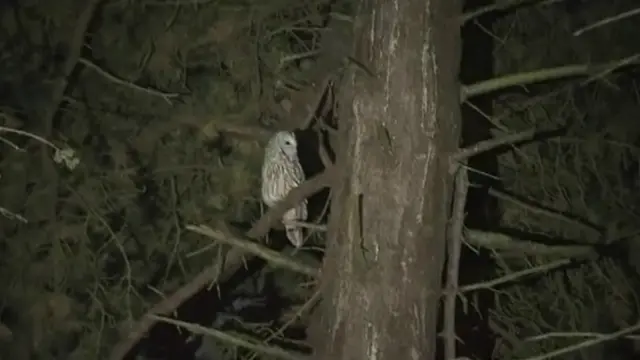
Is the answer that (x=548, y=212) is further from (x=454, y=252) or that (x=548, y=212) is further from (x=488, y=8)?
(x=488, y=8)

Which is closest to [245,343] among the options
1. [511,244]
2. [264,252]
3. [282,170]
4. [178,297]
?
[264,252]

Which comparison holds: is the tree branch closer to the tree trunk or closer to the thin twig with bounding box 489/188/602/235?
the tree trunk


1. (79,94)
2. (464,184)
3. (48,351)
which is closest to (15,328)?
(48,351)

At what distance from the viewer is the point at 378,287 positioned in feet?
7.54

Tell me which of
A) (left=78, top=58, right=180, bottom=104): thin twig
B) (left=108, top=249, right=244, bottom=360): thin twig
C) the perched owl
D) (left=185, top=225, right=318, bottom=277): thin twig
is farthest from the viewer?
(left=78, top=58, right=180, bottom=104): thin twig

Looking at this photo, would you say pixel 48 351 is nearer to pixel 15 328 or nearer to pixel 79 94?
pixel 15 328

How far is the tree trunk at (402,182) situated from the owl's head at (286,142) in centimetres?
46

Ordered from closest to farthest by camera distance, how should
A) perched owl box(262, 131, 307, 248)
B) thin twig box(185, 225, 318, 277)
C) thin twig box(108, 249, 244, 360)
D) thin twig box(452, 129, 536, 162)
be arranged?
thin twig box(452, 129, 536, 162), thin twig box(185, 225, 318, 277), thin twig box(108, 249, 244, 360), perched owl box(262, 131, 307, 248)

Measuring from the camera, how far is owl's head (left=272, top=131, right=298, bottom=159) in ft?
9.02

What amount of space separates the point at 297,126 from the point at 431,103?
2.26ft

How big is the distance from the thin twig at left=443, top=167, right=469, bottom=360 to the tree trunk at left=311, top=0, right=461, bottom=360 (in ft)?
0.08


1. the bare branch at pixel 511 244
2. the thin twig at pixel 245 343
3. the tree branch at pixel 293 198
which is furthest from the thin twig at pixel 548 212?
the thin twig at pixel 245 343

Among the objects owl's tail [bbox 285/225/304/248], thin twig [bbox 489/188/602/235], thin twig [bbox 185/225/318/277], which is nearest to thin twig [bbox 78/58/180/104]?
owl's tail [bbox 285/225/304/248]

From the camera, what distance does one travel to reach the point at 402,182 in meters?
2.30
